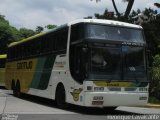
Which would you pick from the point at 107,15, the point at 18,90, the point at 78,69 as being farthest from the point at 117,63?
the point at 107,15

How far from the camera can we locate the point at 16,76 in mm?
27688

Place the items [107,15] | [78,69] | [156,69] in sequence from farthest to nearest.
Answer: [107,15]
[156,69]
[78,69]

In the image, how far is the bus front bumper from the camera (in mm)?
16562

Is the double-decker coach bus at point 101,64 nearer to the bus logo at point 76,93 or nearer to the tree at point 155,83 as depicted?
the bus logo at point 76,93

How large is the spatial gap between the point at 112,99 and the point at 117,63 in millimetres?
1320

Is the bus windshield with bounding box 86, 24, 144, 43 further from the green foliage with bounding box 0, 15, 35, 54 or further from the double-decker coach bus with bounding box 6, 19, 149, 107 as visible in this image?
the green foliage with bounding box 0, 15, 35, 54

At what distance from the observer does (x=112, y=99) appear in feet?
55.2

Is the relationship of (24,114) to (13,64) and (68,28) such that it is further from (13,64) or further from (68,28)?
(13,64)

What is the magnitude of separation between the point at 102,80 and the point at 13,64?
13035 millimetres

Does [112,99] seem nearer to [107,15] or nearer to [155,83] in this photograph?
[155,83]

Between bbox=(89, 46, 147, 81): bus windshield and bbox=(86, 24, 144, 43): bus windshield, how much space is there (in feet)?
1.32

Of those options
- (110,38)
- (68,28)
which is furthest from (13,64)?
(110,38)

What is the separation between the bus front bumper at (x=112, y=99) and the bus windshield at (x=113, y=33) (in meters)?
2.04

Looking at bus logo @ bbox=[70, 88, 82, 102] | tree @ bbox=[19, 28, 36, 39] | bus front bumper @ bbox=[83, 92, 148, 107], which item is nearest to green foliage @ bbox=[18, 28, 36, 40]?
tree @ bbox=[19, 28, 36, 39]
